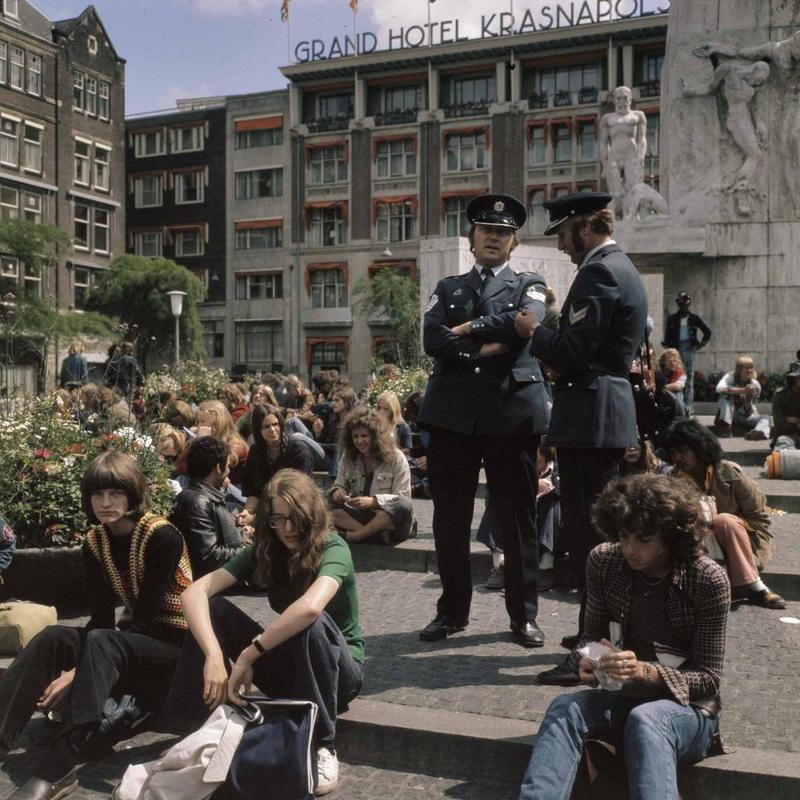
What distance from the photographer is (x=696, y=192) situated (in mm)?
17141

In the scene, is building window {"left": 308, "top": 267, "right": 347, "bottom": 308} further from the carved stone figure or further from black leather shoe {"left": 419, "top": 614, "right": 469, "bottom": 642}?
black leather shoe {"left": 419, "top": 614, "right": 469, "bottom": 642}

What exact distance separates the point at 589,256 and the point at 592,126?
4852cm

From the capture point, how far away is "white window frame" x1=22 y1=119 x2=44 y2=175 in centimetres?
4994

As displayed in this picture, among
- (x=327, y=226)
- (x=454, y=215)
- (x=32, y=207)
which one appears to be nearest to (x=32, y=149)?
(x=32, y=207)

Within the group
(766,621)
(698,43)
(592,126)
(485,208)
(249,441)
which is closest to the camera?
(485,208)

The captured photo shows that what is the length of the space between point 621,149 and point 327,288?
3933 centimetres

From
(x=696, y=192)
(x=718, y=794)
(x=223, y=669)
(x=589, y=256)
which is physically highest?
(x=696, y=192)

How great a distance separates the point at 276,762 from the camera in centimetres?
408

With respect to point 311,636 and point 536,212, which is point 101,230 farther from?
point 311,636

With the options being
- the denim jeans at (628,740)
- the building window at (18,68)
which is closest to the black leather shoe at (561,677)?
the denim jeans at (628,740)

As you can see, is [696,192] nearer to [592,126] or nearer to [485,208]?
[485,208]

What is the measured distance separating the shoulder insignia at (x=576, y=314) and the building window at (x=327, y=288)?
5129 cm

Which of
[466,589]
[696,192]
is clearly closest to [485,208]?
[466,589]

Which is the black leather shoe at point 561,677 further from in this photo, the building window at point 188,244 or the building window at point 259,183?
the building window at point 188,244
